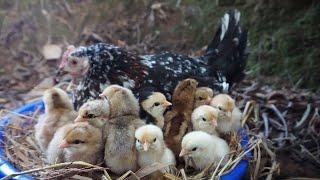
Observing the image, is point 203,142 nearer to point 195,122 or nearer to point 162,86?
point 195,122

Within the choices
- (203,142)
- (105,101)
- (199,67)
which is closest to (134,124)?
(105,101)

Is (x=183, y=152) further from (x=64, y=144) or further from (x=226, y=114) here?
(x=64, y=144)

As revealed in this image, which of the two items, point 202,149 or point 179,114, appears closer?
point 202,149

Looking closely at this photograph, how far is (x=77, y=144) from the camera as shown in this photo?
59.3 inches

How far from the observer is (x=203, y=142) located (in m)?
1.56

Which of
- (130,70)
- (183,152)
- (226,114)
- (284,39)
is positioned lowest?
(183,152)

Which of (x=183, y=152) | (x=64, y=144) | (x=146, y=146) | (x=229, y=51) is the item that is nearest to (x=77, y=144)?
(x=64, y=144)

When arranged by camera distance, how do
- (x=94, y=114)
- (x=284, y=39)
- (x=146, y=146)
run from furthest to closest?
(x=284, y=39), (x=94, y=114), (x=146, y=146)

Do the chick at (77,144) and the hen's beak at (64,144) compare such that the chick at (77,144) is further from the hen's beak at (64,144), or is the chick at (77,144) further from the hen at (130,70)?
the hen at (130,70)

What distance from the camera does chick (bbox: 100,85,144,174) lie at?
151 centimetres

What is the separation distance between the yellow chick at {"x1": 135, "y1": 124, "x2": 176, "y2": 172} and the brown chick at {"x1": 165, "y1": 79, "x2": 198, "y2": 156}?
8 centimetres

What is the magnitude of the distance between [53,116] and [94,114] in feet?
0.65

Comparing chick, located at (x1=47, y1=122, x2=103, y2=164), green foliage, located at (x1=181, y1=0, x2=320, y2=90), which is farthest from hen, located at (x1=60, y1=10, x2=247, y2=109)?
green foliage, located at (x1=181, y1=0, x2=320, y2=90)

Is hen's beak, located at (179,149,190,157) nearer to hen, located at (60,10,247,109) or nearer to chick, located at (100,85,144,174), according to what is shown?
chick, located at (100,85,144,174)
